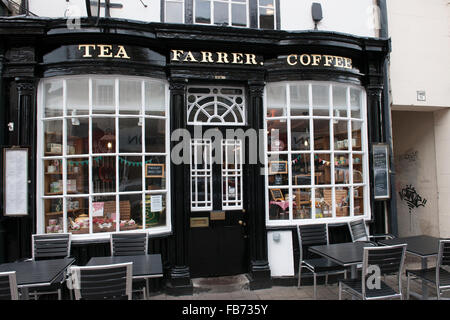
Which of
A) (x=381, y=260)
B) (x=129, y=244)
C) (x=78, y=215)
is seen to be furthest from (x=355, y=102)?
(x=78, y=215)

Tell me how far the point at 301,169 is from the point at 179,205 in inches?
96.1

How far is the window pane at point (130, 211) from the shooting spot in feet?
17.4

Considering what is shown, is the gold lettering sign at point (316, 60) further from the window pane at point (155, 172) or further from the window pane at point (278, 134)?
the window pane at point (155, 172)

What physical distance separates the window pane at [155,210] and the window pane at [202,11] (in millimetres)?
3425

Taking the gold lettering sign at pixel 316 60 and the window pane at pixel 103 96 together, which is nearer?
the window pane at pixel 103 96

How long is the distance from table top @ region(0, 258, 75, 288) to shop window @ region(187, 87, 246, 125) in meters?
3.11

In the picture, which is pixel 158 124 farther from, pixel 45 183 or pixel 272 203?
pixel 272 203

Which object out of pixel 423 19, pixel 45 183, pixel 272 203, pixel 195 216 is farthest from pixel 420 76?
pixel 45 183

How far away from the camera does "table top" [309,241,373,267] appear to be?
421 cm

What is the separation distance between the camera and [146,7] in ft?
18.6

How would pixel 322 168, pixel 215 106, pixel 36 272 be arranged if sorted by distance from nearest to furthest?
pixel 36 272
pixel 215 106
pixel 322 168

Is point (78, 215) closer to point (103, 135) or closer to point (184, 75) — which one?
point (103, 135)

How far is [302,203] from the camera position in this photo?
5.92 m

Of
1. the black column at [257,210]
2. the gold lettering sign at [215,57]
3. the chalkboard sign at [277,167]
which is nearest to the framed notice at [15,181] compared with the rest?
the gold lettering sign at [215,57]
